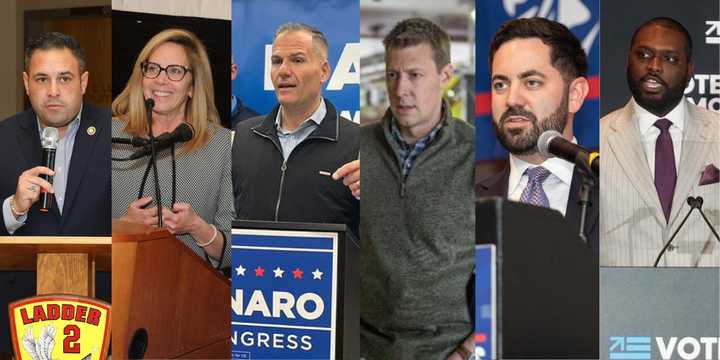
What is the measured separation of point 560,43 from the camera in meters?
4.48

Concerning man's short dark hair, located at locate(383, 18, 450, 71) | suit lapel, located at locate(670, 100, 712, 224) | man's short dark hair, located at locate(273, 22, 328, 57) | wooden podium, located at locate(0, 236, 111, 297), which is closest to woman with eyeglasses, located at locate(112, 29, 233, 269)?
wooden podium, located at locate(0, 236, 111, 297)

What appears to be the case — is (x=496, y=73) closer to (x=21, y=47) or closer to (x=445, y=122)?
(x=445, y=122)

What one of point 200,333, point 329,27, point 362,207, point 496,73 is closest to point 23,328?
point 200,333

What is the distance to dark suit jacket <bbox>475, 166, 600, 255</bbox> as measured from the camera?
14.6 ft

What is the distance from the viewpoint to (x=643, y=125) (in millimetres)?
4508

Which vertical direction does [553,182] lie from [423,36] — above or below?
below

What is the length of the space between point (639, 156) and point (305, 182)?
1648mm

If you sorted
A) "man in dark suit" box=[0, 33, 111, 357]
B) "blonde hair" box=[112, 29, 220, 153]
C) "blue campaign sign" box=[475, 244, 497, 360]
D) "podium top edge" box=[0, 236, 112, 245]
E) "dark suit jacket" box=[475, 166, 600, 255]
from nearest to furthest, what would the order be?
"blue campaign sign" box=[475, 244, 497, 360] < "dark suit jacket" box=[475, 166, 600, 255] < "podium top edge" box=[0, 236, 112, 245] < "blonde hair" box=[112, 29, 220, 153] < "man in dark suit" box=[0, 33, 111, 357]

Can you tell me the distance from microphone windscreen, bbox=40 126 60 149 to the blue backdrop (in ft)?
7.36

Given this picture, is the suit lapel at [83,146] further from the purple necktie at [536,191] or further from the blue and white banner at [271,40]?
the purple necktie at [536,191]

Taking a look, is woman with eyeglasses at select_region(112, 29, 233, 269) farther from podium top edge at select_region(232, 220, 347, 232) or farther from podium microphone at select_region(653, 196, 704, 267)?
podium microphone at select_region(653, 196, 704, 267)

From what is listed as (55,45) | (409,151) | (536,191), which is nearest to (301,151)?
(409,151)

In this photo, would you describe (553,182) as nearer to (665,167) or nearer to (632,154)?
(632,154)

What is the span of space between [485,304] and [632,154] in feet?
3.39
